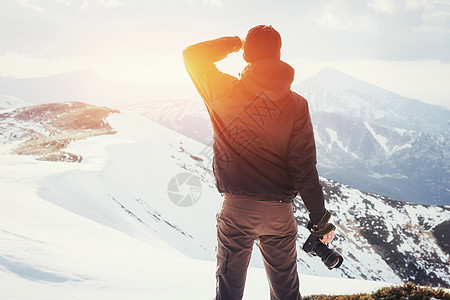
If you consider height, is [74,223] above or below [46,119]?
above

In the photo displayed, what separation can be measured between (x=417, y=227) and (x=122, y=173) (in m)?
57.8

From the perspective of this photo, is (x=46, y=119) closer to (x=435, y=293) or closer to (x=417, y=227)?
(x=435, y=293)

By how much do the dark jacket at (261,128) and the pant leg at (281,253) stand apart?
20 centimetres

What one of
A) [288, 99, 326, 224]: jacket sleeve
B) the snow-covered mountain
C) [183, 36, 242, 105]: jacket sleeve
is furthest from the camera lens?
the snow-covered mountain

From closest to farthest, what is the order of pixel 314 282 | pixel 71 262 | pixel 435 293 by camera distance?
pixel 435 293 < pixel 71 262 < pixel 314 282

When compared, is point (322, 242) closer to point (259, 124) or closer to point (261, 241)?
point (261, 241)

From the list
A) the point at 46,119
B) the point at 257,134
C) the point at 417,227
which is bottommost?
the point at 417,227

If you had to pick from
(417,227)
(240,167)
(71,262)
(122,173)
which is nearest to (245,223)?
(240,167)

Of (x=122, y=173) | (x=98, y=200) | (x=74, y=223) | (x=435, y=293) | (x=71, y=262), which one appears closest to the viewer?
(x=435, y=293)

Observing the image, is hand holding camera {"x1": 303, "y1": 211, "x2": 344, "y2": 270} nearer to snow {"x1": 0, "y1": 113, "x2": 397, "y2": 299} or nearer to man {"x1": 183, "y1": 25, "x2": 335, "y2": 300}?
man {"x1": 183, "y1": 25, "x2": 335, "y2": 300}

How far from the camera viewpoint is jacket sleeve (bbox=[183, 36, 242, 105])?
8.22 ft

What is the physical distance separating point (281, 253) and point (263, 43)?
1.93 m

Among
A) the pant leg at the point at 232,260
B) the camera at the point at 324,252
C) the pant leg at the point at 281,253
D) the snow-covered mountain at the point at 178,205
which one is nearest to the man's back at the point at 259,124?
the pant leg at the point at 281,253

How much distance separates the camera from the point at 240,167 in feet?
8.53
